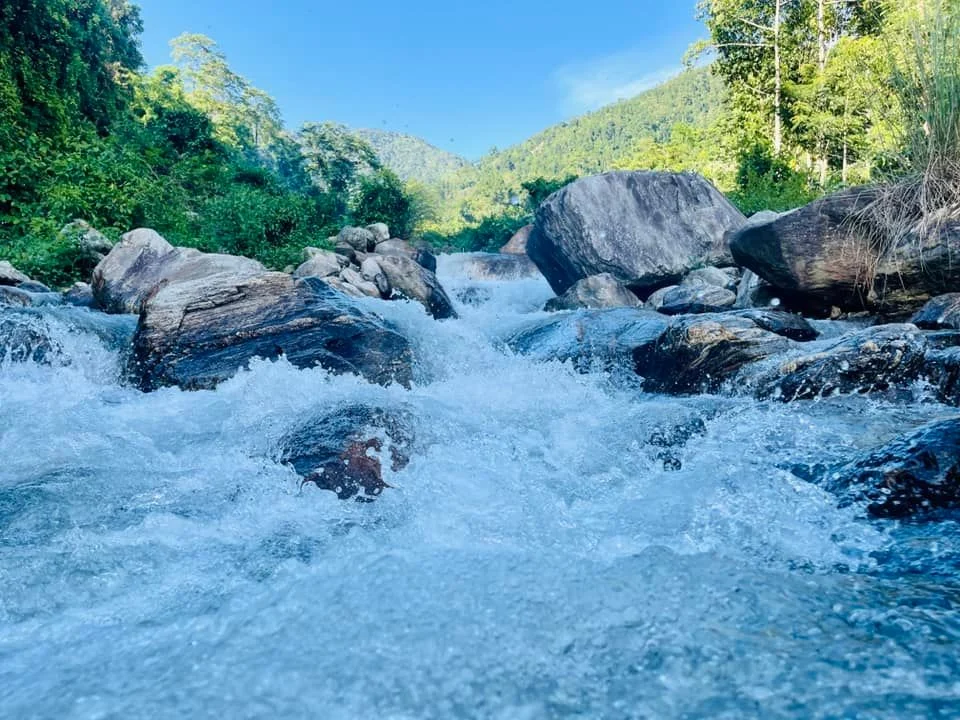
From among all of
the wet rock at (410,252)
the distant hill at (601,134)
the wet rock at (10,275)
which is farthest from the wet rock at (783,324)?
the distant hill at (601,134)

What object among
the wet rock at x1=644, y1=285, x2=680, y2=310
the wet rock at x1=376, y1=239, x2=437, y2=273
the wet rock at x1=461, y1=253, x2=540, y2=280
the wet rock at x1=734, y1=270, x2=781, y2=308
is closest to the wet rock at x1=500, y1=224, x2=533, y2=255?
the wet rock at x1=461, y1=253, x2=540, y2=280

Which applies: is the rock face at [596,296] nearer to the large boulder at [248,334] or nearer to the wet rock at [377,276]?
the wet rock at [377,276]

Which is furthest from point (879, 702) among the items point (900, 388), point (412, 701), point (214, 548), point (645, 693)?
point (900, 388)

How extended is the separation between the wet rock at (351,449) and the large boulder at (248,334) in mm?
1324

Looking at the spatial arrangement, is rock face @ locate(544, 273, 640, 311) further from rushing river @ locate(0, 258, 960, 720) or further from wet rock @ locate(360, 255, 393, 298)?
rushing river @ locate(0, 258, 960, 720)

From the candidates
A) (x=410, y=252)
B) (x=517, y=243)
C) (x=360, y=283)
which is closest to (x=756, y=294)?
(x=360, y=283)

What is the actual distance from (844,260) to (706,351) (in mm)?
2426

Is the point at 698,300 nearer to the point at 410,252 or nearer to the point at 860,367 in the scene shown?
the point at 860,367

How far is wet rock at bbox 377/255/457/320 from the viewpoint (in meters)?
9.30

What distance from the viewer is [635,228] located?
418 inches

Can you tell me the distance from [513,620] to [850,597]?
0.86 m

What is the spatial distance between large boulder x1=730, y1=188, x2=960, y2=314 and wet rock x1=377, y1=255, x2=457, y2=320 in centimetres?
447

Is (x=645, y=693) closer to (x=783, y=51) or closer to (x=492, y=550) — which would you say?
(x=492, y=550)

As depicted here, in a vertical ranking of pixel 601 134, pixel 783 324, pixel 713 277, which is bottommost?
pixel 783 324
